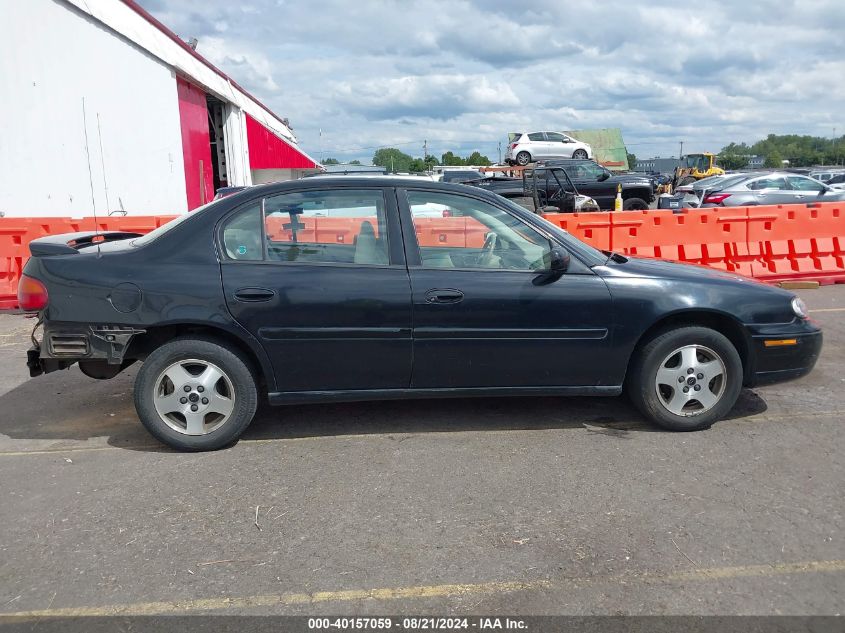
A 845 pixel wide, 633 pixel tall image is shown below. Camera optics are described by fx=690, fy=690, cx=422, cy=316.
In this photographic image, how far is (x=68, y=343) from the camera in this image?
404cm

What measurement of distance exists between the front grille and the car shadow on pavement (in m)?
0.68

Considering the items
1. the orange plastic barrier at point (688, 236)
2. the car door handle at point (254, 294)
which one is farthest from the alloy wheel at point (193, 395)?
the orange plastic barrier at point (688, 236)

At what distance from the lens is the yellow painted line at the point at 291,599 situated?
269 cm

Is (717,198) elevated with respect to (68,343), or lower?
elevated

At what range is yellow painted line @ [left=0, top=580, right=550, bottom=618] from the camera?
8.82 ft

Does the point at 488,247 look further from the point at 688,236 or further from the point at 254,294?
the point at 688,236

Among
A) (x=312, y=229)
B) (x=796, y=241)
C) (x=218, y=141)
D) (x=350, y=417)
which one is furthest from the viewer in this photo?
(x=218, y=141)

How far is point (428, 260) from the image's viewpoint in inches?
165

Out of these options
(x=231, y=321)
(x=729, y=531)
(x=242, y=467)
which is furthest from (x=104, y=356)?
(x=729, y=531)

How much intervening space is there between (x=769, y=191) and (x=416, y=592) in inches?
644

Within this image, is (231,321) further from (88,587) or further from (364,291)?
(88,587)

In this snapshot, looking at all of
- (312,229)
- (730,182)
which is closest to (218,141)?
(730,182)

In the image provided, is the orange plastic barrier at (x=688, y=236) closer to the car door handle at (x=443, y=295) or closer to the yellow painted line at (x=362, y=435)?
the yellow painted line at (x=362, y=435)

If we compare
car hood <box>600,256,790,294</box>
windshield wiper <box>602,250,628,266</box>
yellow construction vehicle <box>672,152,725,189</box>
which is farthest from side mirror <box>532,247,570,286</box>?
yellow construction vehicle <box>672,152,725,189</box>
